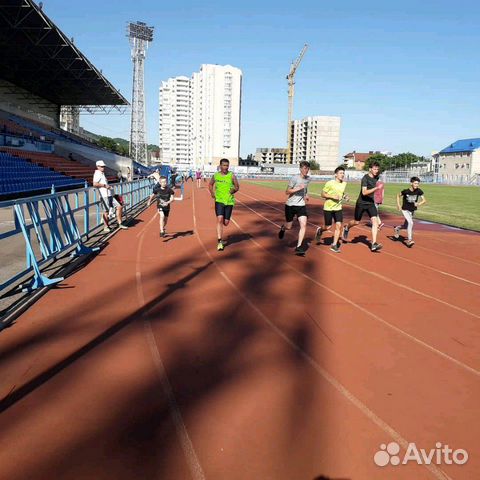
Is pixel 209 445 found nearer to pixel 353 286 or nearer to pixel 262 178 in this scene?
pixel 353 286

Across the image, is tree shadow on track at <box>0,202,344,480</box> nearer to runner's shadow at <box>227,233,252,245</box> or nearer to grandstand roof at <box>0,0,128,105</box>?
runner's shadow at <box>227,233,252,245</box>

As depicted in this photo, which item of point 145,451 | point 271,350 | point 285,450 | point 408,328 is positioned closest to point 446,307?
point 408,328

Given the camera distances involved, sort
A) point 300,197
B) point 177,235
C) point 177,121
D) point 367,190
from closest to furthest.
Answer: point 300,197, point 367,190, point 177,235, point 177,121

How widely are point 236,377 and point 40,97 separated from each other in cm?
4660

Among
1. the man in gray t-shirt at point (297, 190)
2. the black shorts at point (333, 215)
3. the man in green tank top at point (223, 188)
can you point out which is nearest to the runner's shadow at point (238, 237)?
the man in green tank top at point (223, 188)

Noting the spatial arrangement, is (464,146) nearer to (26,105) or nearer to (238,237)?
(26,105)

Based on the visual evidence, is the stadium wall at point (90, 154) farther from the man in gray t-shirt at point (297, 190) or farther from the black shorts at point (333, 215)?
the black shorts at point (333, 215)

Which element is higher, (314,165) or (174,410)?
(314,165)

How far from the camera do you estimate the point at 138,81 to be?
211 feet

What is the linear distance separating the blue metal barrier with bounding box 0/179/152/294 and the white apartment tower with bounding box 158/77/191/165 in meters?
159

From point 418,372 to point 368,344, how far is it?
0.68m

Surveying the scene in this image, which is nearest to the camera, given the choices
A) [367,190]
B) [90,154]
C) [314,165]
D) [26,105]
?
[367,190]

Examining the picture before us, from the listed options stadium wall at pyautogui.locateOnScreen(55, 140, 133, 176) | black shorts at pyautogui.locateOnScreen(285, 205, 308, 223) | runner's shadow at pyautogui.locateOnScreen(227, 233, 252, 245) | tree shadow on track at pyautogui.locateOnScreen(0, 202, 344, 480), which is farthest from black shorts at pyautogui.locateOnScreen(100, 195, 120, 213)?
stadium wall at pyautogui.locateOnScreen(55, 140, 133, 176)

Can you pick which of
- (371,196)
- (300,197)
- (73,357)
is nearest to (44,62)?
(300,197)
